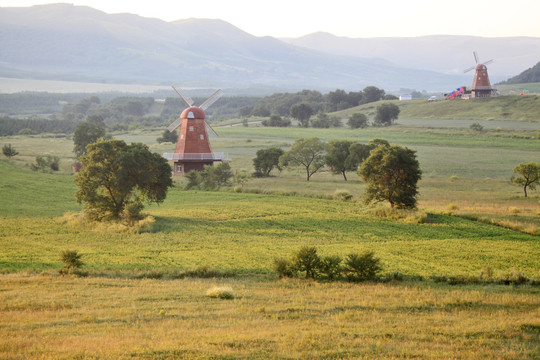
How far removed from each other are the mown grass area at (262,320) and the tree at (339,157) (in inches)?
1811

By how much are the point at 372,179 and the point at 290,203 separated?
7.76m

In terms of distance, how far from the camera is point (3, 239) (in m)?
35.2

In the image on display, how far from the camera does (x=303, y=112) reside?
15912 cm

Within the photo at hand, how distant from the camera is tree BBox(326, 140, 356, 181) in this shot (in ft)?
232

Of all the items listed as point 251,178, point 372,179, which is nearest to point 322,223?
point 372,179

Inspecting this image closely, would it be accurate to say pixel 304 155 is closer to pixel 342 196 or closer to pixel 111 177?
pixel 342 196

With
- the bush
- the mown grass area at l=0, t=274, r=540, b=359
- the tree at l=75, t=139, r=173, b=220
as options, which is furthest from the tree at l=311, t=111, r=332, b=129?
the mown grass area at l=0, t=274, r=540, b=359

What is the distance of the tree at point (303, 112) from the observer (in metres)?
159

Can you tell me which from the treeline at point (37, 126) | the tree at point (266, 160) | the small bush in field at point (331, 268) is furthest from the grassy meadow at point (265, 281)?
the treeline at point (37, 126)

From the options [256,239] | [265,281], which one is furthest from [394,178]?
[265,281]

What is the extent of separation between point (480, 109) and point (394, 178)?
4108 inches

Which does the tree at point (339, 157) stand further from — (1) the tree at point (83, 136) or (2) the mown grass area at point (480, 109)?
(2) the mown grass area at point (480, 109)

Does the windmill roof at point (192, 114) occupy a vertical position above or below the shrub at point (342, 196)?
above

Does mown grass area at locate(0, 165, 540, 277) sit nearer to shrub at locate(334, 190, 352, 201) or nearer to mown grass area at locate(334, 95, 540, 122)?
shrub at locate(334, 190, 352, 201)
